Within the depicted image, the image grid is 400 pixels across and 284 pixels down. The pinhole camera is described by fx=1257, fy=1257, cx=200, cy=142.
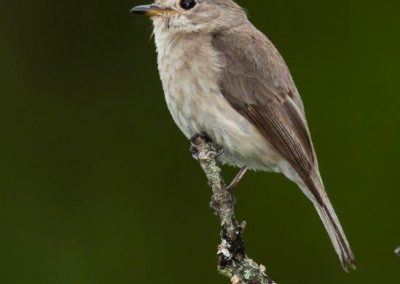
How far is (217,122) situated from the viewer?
24.8 feet

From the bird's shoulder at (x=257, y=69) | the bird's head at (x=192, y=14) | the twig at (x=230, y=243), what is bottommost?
the twig at (x=230, y=243)

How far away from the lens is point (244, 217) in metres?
8.86

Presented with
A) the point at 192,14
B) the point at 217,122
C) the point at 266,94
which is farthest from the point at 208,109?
the point at 192,14

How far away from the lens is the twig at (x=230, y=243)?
6262 mm

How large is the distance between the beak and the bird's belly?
1.98 ft

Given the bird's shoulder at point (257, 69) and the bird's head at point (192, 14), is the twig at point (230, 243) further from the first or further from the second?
the bird's head at point (192, 14)

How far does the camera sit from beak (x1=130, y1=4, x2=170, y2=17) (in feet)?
26.4

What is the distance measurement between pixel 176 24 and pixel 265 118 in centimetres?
93

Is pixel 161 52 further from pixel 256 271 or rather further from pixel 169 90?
pixel 256 271

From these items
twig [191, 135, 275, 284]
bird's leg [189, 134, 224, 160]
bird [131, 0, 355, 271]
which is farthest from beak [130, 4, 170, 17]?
twig [191, 135, 275, 284]

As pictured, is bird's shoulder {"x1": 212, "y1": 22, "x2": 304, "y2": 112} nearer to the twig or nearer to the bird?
the bird

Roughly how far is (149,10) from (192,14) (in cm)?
30

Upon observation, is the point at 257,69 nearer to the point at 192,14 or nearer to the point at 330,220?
the point at 192,14

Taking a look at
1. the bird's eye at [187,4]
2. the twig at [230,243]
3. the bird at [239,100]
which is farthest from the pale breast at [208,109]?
the twig at [230,243]
